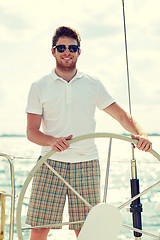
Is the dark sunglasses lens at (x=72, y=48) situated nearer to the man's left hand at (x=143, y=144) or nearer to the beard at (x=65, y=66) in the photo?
the beard at (x=65, y=66)

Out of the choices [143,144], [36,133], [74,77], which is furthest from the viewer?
[74,77]

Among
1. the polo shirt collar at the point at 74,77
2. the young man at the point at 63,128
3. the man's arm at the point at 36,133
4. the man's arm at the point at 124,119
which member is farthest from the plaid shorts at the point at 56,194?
the polo shirt collar at the point at 74,77

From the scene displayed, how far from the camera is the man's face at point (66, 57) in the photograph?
2109 mm

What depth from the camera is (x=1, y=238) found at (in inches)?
88.4

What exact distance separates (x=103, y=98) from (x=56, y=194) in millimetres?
508

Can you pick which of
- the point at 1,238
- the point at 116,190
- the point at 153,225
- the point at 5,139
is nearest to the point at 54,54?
the point at 1,238

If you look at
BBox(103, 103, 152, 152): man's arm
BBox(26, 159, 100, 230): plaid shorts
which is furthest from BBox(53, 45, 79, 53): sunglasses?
BBox(26, 159, 100, 230): plaid shorts

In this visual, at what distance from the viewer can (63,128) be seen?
2.13 meters

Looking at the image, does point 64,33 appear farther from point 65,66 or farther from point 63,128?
point 63,128

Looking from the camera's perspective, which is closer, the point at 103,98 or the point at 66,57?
the point at 66,57

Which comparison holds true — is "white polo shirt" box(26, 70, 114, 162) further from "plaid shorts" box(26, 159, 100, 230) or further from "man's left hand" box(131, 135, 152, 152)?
"man's left hand" box(131, 135, 152, 152)

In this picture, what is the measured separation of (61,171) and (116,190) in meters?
9.80

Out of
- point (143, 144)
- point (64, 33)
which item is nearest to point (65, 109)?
point (64, 33)

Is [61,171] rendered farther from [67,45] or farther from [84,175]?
[67,45]
